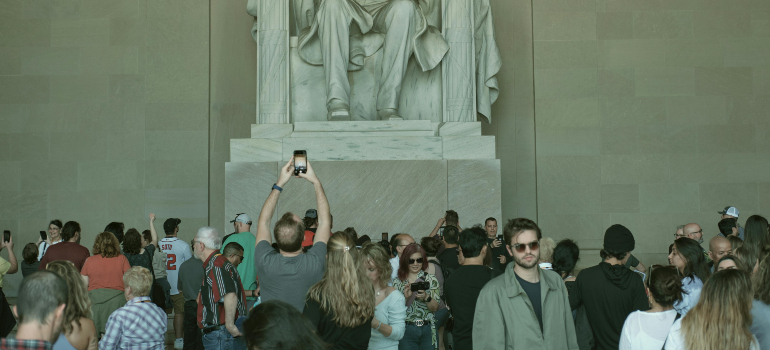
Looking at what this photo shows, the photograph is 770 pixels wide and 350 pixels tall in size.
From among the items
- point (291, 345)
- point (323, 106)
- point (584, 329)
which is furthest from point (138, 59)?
point (291, 345)

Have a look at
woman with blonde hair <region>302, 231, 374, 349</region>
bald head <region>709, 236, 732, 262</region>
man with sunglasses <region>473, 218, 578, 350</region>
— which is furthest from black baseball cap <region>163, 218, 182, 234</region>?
bald head <region>709, 236, 732, 262</region>

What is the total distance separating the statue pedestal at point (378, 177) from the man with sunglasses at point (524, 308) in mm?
4768

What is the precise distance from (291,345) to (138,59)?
31.1ft

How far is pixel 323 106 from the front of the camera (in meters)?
9.62

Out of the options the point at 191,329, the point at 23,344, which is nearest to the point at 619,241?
the point at 23,344

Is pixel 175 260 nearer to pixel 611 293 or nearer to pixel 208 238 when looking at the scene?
pixel 208 238

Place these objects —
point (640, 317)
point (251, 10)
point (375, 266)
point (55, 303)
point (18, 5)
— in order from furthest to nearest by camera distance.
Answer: point (18, 5), point (251, 10), point (375, 266), point (640, 317), point (55, 303)

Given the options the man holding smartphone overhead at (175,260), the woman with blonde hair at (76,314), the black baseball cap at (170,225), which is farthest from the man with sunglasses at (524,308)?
the black baseball cap at (170,225)

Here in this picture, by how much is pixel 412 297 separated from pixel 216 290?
1166 millimetres

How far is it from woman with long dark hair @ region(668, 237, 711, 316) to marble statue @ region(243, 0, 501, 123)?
15.6 feet

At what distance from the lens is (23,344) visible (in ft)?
8.41

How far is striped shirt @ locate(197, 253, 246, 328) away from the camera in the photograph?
466 centimetres

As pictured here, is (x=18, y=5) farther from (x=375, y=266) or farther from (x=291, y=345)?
(x=291, y=345)

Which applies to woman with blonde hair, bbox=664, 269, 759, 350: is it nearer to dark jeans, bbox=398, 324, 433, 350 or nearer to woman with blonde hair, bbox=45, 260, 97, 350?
dark jeans, bbox=398, 324, 433, 350
